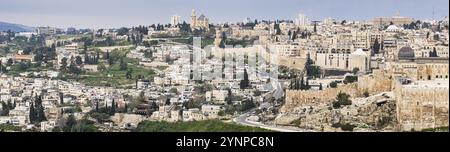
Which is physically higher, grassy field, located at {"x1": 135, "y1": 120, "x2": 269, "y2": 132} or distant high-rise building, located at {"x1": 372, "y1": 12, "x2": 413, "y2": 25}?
distant high-rise building, located at {"x1": 372, "y1": 12, "x2": 413, "y2": 25}

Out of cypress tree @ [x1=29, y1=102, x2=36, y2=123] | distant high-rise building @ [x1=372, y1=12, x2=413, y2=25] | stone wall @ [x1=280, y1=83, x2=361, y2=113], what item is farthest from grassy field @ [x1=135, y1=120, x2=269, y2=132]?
distant high-rise building @ [x1=372, y1=12, x2=413, y2=25]

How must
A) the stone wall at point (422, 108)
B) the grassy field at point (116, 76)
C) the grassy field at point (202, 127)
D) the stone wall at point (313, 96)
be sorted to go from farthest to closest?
1. the grassy field at point (116, 76)
2. the stone wall at point (313, 96)
3. the grassy field at point (202, 127)
4. the stone wall at point (422, 108)

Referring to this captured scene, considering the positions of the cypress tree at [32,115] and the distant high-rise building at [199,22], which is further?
the distant high-rise building at [199,22]

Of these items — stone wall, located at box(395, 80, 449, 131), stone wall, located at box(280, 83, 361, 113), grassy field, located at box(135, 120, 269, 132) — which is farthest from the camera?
stone wall, located at box(280, 83, 361, 113)

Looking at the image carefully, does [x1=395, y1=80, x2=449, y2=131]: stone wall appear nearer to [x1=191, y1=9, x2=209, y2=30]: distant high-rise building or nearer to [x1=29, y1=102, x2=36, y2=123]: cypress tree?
[x1=29, y1=102, x2=36, y2=123]: cypress tree

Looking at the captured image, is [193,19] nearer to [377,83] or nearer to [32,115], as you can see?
[32,115]

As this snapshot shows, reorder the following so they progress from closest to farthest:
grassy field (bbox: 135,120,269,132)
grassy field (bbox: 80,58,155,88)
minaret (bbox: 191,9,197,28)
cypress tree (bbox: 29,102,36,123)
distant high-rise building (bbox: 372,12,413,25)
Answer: grassy field (bbox: 135,120,269,132) → cypress tree (bbox: 29,102,36,123) → grassy field (bbox: 80,58,155,88) → distant high-rise building (bbox: 372,12,413,25) → minaret (bbox: 191,9,197,28)

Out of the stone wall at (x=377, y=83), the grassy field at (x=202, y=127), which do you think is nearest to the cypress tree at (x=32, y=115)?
the grassy field at (x=202, y=127)

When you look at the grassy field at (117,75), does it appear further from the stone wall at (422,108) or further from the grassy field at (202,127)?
the stone wall at (422,108)

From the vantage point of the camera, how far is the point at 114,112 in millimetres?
15133

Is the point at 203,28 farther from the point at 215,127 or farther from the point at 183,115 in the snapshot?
the point at 215,127

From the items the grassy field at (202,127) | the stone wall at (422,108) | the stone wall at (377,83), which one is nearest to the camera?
the stone wall at (422,108)

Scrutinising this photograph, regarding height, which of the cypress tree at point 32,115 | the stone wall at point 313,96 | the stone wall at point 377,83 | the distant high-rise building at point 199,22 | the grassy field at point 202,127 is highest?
the distant high-rise building at point 199,22
